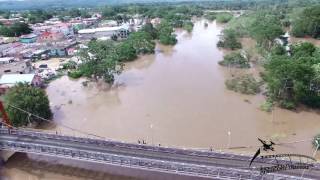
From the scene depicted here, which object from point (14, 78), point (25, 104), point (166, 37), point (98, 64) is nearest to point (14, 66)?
point (14, 78)

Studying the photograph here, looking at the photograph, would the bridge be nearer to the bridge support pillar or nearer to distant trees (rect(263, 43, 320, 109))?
the bridge support pillar

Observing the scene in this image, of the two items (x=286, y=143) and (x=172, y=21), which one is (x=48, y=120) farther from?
(x=172, y=21)

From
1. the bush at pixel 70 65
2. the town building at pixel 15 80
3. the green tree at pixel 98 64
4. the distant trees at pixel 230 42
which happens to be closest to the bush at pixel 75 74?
the green tree at pixel 98 64

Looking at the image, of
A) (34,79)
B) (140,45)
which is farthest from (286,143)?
(140,45)

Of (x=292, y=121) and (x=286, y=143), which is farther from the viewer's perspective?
(x=292, y=121)

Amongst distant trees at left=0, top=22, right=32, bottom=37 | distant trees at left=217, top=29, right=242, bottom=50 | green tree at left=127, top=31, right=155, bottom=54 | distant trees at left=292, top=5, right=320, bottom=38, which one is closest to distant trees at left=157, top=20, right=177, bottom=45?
green tree at left=127, top=31, right=155, bottom=54

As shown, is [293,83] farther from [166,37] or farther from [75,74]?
[166,37]

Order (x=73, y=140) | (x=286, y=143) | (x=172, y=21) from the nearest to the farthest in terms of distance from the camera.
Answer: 1. (x=73, y=140)
2. (x=286, y=143)
3. (x=172, y=21)
